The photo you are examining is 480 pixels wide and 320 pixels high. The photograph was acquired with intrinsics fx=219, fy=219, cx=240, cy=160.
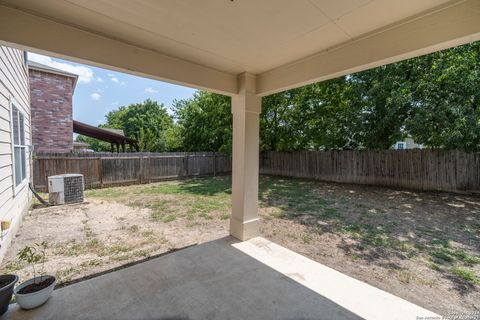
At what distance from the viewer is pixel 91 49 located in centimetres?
184

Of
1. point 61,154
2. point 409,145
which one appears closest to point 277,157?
point 61,154

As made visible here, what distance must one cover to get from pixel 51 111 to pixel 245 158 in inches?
345

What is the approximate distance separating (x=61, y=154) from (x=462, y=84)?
11550mm

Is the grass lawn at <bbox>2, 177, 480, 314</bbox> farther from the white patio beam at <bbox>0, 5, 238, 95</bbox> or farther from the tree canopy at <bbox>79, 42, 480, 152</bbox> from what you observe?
the white patio beam at <bbox>0, 5, 238, 95</bbox>

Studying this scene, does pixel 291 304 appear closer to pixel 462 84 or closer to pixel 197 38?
pixel 197 38

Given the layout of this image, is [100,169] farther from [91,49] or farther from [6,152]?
[91,49]

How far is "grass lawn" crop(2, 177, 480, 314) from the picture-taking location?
2482 millimetres

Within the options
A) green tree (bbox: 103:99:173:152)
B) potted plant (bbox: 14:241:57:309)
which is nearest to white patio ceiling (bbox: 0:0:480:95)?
potted plant (bbox: 14:241:57:309)

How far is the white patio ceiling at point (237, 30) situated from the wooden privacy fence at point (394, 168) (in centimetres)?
665

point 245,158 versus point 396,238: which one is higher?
point 245,158

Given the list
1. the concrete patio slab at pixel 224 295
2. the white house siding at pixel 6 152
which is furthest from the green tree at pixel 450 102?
the white house siding at pixel 6 152

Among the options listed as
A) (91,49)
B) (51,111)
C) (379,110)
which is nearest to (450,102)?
(379,110)

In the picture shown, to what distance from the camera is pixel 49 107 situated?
7977 mm

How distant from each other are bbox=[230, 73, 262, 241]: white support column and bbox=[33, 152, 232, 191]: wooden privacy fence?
666 cm
